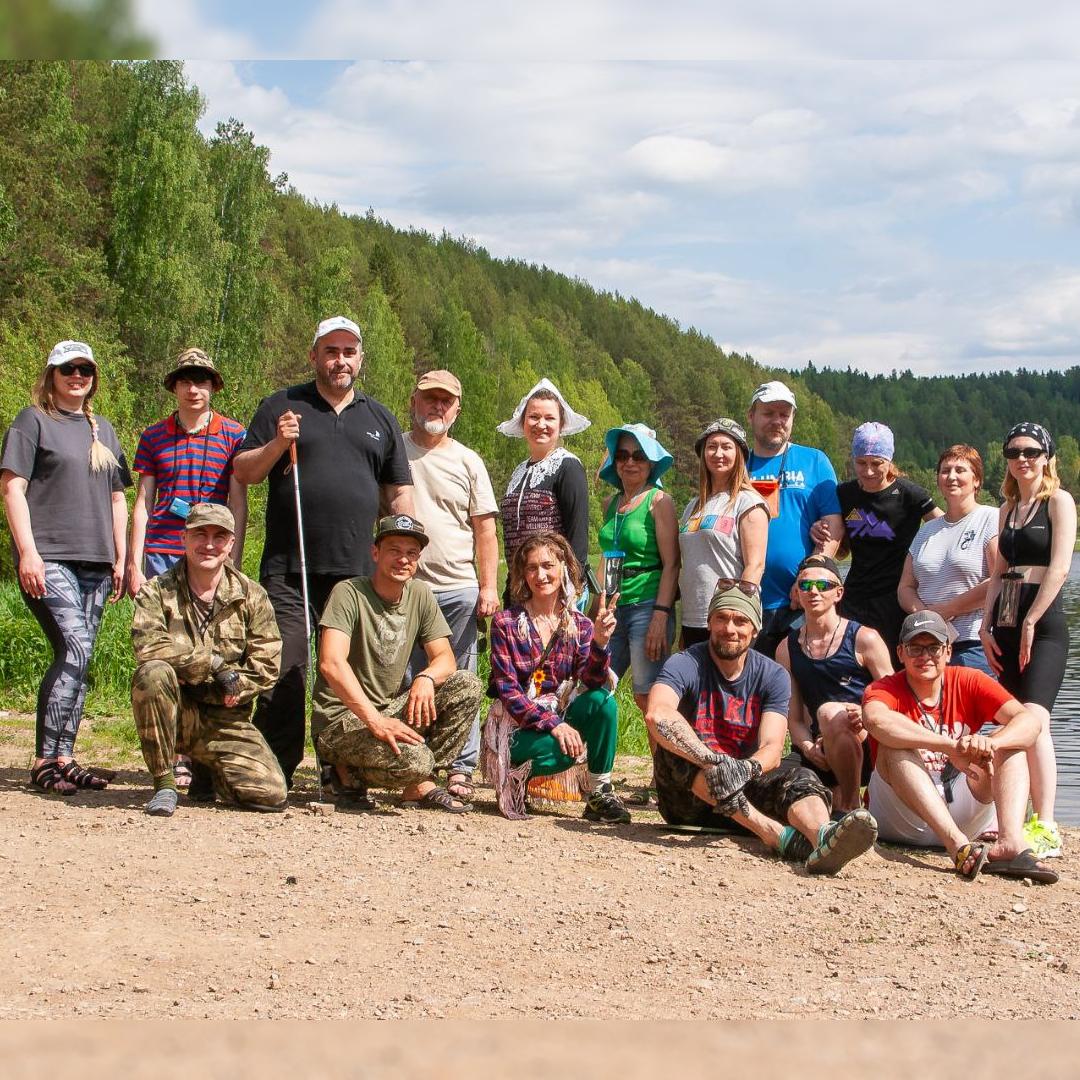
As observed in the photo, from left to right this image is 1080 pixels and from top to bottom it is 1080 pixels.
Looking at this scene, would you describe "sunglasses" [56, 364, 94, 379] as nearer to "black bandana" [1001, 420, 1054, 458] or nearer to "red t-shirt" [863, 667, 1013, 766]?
"red t-shirt" [863, 667, 1013, 766]

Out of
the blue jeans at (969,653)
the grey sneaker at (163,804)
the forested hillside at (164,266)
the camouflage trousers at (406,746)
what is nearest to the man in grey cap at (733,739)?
the camouflage trousers at (406,746)

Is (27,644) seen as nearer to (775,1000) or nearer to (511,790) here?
(511,790)

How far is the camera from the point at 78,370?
239 inches

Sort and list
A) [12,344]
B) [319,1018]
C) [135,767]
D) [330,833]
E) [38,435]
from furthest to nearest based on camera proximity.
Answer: [12,344], [135,767], [38,435], [330,833], [319,1018]

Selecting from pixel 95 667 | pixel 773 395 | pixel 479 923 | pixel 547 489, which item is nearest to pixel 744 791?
pixel 479 923

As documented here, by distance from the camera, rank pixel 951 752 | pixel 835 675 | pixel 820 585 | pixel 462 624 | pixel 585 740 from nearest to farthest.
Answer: pixel 951 752 → pixel 820 585 → pixel 835 675 → pixel 585 740 → pixel 462 624

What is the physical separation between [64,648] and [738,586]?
302 centimetres

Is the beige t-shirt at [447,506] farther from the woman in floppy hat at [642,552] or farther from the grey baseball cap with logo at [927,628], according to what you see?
the grey baseball cap with logo at [927,628]

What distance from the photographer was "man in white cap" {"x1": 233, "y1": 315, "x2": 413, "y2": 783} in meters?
6.04

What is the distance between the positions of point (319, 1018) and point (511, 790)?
8.29ft

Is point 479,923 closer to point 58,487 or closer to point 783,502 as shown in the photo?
point 783,502

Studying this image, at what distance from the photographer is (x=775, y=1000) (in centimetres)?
382

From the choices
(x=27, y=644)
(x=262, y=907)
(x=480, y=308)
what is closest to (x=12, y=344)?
(x=27, y=644)

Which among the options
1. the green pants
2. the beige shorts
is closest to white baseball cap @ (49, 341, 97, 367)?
the green pants
